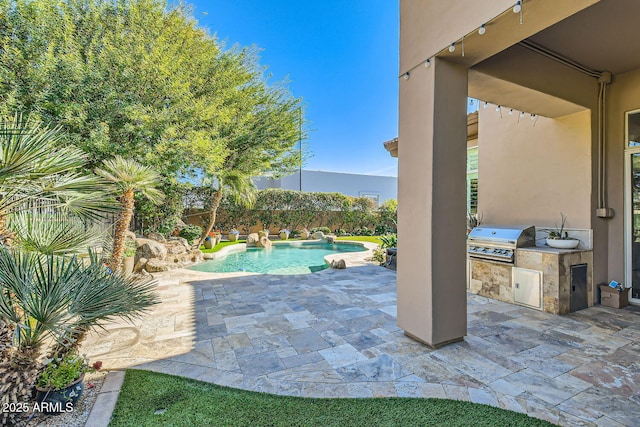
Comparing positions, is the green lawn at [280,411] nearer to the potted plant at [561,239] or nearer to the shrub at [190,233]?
the potted plant at [561,239]

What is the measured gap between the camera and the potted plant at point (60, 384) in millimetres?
2338

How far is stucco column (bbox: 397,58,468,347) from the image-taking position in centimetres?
345

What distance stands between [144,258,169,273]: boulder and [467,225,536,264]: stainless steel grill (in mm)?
7874

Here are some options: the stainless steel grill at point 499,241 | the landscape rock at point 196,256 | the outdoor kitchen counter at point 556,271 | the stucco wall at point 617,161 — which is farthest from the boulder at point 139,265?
the stucco wall at point 617,161

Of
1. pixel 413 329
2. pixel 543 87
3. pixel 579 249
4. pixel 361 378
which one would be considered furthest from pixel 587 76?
pixel 361 378

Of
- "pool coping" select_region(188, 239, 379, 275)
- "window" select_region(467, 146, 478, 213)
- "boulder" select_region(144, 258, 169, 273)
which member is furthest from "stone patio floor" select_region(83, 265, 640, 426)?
"pool coping" select_region(188, 239, 379, 275)

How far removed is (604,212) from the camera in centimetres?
516

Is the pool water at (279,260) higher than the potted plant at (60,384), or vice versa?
the potted plant at (60,384)

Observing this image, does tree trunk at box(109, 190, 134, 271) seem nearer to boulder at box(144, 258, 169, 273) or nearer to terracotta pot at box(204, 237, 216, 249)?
boulder at box(144, 258, 169, 273)

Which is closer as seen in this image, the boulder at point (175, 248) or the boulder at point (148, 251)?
the boulder at point (148, 251)

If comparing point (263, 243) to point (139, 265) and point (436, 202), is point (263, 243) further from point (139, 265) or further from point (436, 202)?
point (436, 202)

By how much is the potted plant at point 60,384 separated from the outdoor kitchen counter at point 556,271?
623 centimetres

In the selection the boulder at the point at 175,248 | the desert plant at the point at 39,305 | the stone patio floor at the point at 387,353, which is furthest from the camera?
the boulder at the point at 175,248

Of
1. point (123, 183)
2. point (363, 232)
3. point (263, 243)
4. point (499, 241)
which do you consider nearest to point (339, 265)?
point (499, 241)
